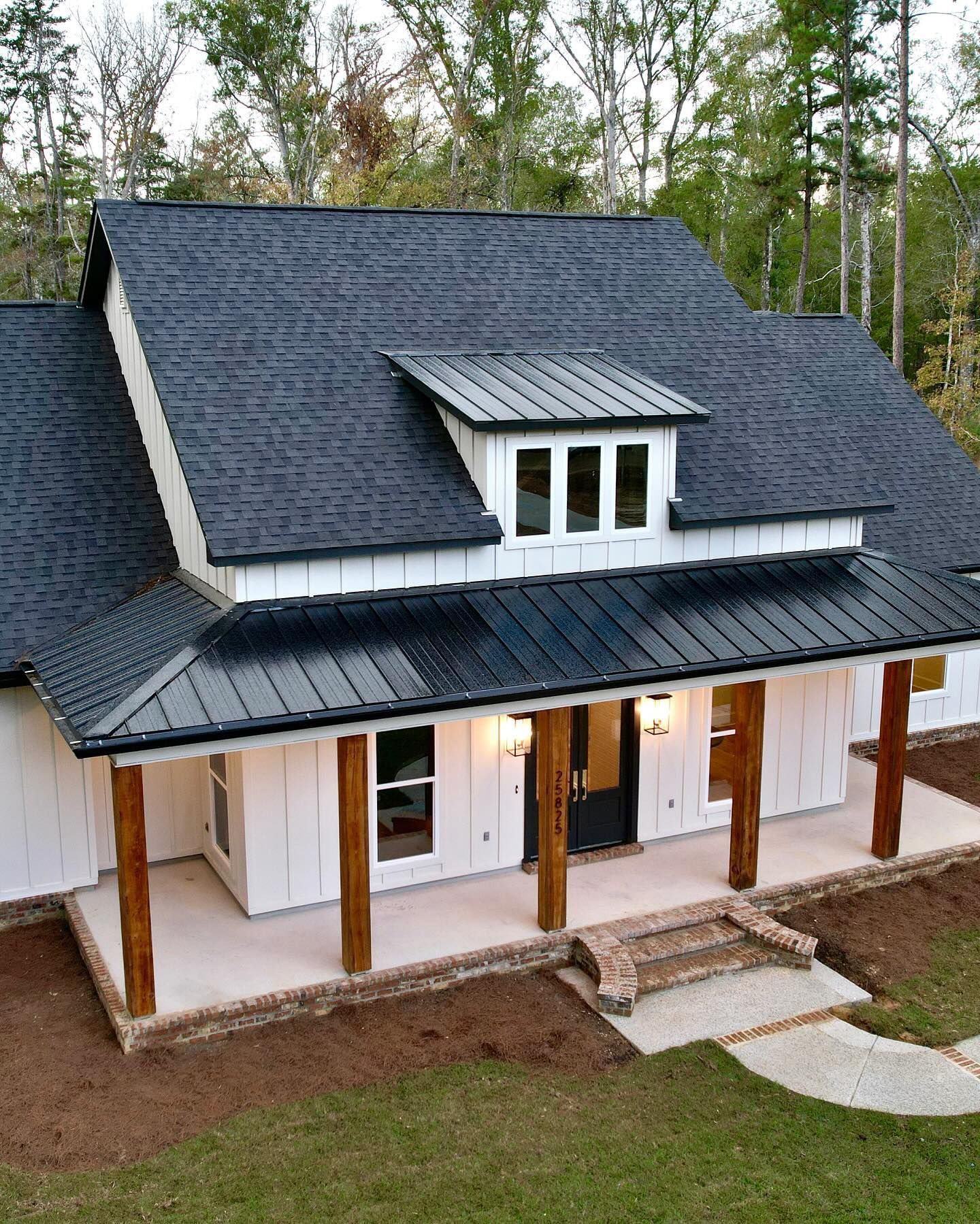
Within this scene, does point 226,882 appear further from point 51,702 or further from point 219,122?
point 219,122

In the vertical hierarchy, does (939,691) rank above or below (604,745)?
below

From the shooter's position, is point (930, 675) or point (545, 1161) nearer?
point (545, 1161)

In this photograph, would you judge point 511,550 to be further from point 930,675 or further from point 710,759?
point 930,675

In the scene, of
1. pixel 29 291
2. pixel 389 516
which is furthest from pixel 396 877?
pixel 29 291

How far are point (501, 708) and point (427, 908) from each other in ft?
8.31

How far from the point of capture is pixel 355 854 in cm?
941

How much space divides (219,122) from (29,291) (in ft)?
27.9

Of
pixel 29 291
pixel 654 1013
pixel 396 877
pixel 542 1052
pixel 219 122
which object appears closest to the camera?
pixel 542 1052

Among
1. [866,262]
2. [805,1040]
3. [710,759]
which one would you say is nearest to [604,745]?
[710,759]

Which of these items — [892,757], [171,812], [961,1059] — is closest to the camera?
[961,1059]

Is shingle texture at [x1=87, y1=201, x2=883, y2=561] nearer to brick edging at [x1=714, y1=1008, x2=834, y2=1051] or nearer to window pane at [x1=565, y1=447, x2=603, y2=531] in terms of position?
window pane at [x1=565, y1=447, x2=603, y2=531]

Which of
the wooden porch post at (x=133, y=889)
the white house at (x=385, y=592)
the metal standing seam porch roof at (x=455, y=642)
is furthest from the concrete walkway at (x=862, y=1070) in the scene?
the wooden porch post at (x=133, y=889)

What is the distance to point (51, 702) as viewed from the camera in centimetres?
914

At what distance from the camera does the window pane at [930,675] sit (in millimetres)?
16125
